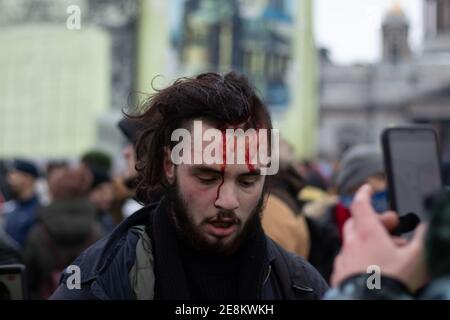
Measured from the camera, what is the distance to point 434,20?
4294 cm

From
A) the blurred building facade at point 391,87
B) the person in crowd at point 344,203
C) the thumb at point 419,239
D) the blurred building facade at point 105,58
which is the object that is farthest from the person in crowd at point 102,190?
the blurred building facade at point 391,87

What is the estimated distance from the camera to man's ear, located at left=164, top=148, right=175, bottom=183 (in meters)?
1.30

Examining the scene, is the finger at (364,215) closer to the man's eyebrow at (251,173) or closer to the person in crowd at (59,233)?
the man's eyebrow at (251,173)

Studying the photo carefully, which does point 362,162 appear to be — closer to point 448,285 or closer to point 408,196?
point 408,196

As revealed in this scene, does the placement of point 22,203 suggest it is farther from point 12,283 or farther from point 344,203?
point 12,283

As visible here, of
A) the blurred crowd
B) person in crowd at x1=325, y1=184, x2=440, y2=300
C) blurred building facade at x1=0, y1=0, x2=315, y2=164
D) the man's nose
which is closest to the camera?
person in crowd at x1=325, y1=184, x2=440, y2=300

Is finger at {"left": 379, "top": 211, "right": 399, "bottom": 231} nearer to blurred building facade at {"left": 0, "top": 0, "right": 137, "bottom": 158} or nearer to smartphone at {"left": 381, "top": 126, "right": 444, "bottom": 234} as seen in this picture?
smartphone at {"left": 381, "top": 126, "right": 444, "bottom": 234}

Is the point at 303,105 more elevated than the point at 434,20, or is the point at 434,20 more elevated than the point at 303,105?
the point at 434,20

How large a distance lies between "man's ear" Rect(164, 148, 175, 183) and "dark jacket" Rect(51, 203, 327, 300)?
0.06 meters

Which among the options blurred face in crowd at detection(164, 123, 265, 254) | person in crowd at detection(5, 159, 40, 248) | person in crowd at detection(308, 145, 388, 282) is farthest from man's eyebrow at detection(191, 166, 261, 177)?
person in crowd at detection(5, 159, 40, 248)

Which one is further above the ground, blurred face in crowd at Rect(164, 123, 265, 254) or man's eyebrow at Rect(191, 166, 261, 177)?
man's eyebrow at Rect(191, 166, 261, 177)

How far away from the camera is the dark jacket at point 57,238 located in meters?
3.40

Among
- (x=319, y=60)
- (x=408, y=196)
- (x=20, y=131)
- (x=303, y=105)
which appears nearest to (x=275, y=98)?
(x=303, y=105)
